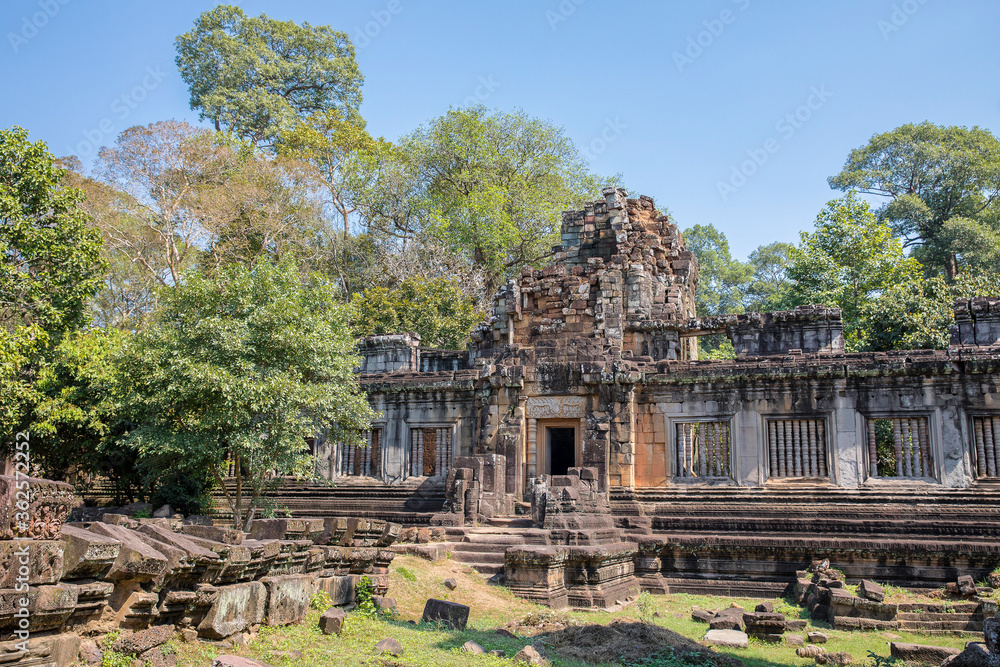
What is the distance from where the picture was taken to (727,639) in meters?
9.83

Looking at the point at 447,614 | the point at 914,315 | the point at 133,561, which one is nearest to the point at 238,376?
the point at 447,614

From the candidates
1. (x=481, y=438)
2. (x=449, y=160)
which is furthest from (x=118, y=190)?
(x=481, y=438)

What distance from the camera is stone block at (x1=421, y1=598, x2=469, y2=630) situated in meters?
9.91

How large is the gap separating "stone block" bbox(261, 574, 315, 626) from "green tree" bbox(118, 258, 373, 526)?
5555 millimetres

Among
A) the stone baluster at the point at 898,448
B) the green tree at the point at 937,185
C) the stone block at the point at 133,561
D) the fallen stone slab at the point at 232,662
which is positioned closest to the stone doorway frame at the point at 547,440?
the stone baluster at the point at 898,448

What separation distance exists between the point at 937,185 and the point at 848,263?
1193cm

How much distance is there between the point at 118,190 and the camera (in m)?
26.9

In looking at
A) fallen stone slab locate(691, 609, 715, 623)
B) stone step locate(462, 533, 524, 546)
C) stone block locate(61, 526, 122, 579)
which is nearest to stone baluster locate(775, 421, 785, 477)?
fallen stone slab locate(691, 609, 715, 623)

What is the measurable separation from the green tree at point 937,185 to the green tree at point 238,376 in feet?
93.2

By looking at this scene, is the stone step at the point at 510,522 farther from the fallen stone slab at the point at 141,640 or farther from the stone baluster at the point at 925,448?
the fallen stone slab at the point at 141,640

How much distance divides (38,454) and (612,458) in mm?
12587

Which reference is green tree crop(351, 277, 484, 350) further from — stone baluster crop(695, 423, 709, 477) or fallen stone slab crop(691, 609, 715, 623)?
fallen stone slab crop(691, 609, 715, 623)

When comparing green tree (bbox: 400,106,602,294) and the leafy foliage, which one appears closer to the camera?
the leafy foliage

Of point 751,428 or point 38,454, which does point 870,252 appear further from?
point 38,454
